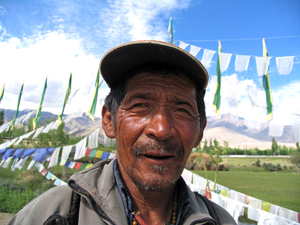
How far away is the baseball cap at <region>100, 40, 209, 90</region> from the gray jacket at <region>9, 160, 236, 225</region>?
0.83 m

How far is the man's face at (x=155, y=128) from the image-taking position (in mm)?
1181

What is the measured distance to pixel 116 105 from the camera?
1.48 meters

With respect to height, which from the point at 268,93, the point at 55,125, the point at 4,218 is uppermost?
the point at 268,93

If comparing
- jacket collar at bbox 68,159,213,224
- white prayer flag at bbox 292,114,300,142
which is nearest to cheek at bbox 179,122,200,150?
jacket collar at bbox 68,159,213,224

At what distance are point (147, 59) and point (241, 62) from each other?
7367 millimetres

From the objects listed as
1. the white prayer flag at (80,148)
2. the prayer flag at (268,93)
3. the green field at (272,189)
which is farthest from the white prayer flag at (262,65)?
the green field at (272,189)

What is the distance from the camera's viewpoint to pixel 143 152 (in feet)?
3.93

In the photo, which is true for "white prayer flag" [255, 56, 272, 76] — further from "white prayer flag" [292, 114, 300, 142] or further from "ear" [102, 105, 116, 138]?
"ear" [102, 105, 116, 138]

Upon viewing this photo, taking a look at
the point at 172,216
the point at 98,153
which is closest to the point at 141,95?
the point at 172,216

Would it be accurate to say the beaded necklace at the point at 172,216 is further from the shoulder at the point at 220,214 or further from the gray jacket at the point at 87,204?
the shoulder at the point at 220,214

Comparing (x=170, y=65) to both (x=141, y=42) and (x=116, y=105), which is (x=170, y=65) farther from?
(x=116, y=105)

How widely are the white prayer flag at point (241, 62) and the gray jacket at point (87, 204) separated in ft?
24.8

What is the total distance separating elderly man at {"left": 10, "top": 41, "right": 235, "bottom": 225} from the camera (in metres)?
1.09

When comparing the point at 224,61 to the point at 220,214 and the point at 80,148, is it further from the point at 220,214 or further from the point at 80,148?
the point at 80,148
